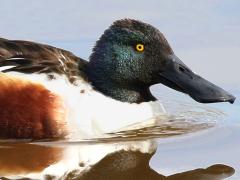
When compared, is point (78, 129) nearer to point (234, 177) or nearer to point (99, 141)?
point (99, 141)

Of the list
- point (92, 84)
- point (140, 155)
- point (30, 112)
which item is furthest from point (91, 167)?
point (92, 84)

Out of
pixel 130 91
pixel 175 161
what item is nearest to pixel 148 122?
pixel 130 91

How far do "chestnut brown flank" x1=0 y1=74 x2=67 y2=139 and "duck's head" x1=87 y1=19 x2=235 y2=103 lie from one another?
0.52 metres

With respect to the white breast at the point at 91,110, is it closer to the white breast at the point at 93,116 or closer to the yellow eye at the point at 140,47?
the white breast at the point at 93,116

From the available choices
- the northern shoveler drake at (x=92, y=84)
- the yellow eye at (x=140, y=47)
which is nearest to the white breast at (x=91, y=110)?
the northern shoveler drake at (x=92, y=84)

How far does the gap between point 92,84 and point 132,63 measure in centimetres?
36

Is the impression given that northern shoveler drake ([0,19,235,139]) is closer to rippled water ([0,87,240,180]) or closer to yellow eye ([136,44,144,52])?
yellow eye ([136,44,144,52])

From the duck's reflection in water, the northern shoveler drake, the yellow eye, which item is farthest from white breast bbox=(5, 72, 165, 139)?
the yellow eye

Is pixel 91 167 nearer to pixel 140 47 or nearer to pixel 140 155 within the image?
pixel 140 155

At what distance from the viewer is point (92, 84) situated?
24.5 feet

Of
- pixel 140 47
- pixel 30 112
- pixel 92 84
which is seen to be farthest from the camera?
pixel 140 47

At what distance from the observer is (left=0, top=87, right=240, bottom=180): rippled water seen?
6.34 metres

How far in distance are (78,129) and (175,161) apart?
82 cm

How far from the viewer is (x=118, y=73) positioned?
300 inches
